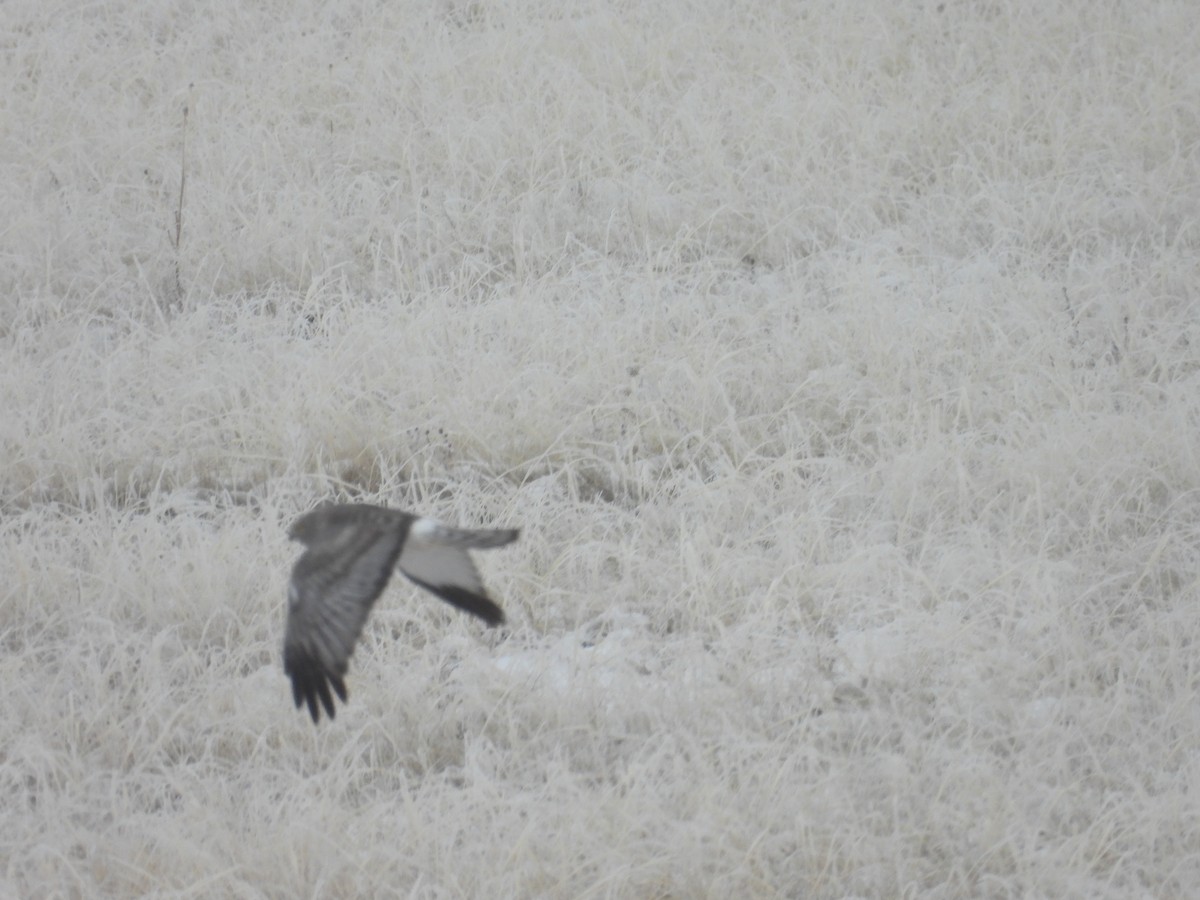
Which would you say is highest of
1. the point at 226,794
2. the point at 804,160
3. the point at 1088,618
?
the point at 804,160

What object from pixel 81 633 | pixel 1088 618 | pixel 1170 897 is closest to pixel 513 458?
pixel 81 633

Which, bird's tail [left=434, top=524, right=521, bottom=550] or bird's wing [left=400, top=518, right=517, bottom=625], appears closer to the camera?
bird's tail [left=434, top=524, right=521, bottom=550]

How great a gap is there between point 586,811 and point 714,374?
1776 millimetres

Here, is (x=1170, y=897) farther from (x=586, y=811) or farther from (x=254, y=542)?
(x=254, y=542)

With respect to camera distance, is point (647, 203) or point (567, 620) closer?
point (567, 620)

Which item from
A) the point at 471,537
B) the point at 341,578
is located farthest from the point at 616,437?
the point at 341,578

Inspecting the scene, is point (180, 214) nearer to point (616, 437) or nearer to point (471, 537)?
point (616, 437)

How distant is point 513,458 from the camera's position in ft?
13.2

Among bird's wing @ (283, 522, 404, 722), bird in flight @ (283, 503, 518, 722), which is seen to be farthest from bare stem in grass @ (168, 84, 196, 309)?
bird's wing @ (283, 522, 404, 722)

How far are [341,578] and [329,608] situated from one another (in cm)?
6

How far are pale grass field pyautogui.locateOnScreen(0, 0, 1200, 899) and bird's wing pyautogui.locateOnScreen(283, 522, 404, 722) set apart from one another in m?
0.41

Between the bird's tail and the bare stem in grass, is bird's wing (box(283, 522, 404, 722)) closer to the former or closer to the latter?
the bird's tail

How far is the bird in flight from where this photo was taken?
7.98 feet

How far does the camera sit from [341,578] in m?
2.51
